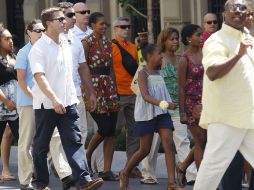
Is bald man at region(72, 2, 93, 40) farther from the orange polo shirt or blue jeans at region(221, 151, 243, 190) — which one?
blue jeans at region(221, 151, 243, 190)

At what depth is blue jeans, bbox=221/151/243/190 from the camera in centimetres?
952

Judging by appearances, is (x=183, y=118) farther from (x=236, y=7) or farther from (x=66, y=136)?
(x=236, y=7)

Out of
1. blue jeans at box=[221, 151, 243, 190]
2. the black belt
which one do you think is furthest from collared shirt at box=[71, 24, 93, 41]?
blue jeans at box=[221, 151, 243, 190]

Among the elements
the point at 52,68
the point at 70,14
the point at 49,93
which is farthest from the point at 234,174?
the point at 70,14

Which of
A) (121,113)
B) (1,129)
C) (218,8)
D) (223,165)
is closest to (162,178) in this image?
(121,113)

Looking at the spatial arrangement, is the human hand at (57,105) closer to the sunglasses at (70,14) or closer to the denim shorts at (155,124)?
the denim shorts at (155,124)

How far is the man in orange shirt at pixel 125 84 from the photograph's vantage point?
43.8 ft

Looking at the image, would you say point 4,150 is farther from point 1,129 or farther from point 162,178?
point 162,178

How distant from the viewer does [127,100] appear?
1341 centimetres

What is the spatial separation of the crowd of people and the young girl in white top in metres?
0.01

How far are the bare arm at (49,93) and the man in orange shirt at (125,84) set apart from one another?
2.54m

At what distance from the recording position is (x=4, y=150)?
1355cm

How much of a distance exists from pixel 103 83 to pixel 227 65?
440 cm

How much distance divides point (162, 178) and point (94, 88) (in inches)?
53.2
